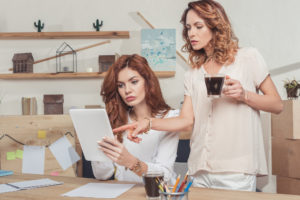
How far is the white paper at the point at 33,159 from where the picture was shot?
2900 mm

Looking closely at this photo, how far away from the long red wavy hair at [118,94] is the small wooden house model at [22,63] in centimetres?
174

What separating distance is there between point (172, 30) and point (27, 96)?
1.67m

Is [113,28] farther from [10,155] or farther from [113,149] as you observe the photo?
[113,149]

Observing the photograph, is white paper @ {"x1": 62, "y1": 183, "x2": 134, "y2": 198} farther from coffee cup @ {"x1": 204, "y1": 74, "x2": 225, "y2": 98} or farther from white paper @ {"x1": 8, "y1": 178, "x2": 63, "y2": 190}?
coffee cup @ {"x1": 204, "y1": 74, "x2": 225, "y2": 98}

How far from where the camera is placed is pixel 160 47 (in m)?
3.24

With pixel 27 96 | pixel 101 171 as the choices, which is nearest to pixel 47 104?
pixel 27 96

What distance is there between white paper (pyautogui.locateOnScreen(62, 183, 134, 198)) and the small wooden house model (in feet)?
7.35

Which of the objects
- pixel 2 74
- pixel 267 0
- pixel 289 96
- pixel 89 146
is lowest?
pixel 89 146

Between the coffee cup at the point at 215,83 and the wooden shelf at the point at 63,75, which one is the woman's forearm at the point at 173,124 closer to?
the coffee cup at the point at 215,83

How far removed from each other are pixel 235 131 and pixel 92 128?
26.8 inches

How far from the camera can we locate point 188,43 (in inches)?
67.5

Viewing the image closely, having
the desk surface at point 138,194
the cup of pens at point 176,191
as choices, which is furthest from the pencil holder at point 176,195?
the desk surface at point 138,194

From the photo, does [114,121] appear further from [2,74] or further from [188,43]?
[2,74]

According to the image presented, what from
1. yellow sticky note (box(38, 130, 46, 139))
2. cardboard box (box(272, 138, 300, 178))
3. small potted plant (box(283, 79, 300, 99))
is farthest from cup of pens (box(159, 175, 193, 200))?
yellow sticky note (box(38, 130, 46, 139))
